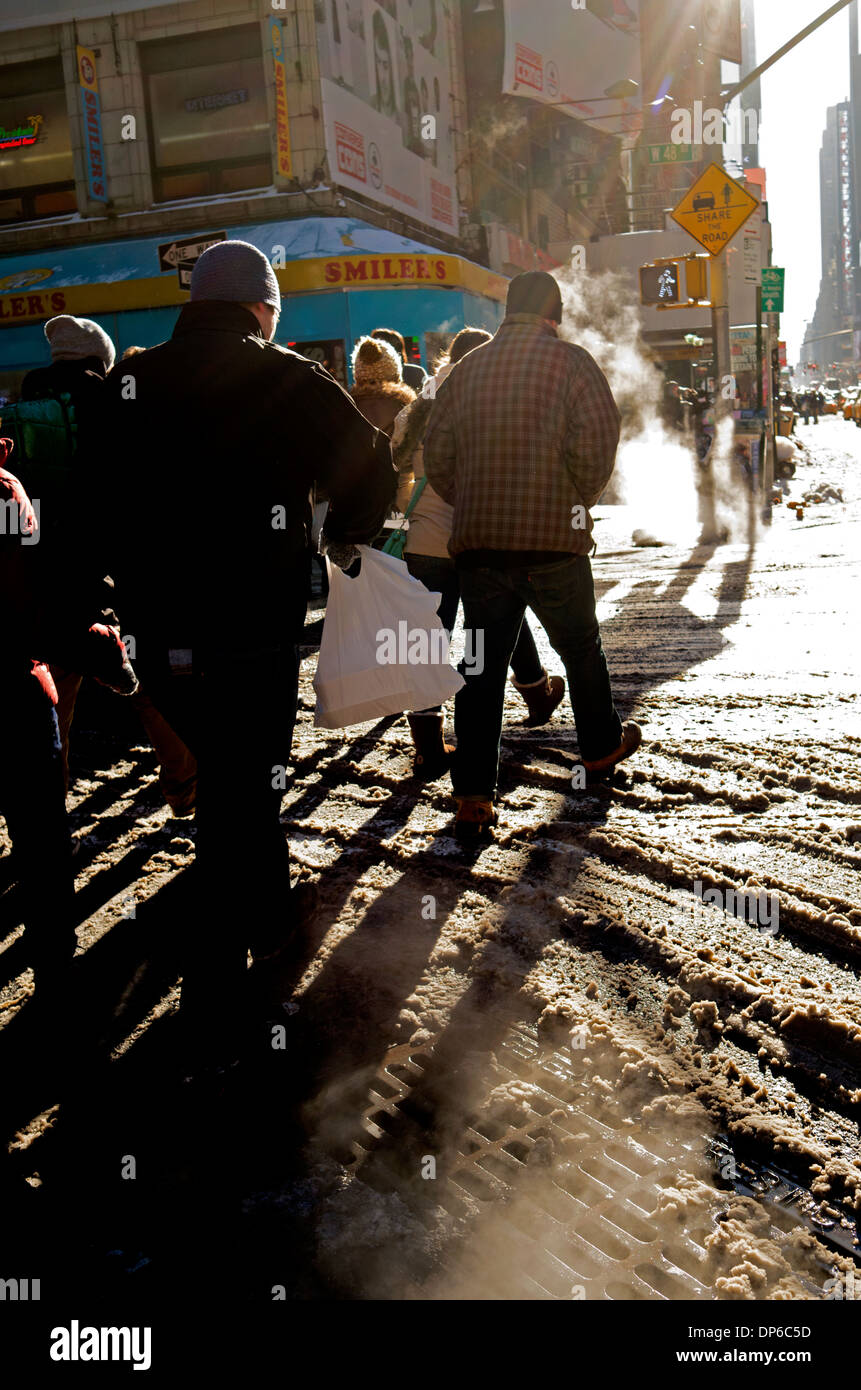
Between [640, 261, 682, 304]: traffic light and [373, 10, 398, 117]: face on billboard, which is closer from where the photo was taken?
[640, 261, 682, 304]: traffic light

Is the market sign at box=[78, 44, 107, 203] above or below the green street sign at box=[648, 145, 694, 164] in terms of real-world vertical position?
below

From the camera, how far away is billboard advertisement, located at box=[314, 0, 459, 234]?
17781 mm

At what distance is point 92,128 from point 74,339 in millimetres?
15109

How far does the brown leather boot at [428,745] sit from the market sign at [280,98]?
575 inches

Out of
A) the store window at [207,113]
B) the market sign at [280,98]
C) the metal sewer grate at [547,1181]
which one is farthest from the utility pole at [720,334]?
the metal sewer grate at [547,1181]

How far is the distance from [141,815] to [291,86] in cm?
1577

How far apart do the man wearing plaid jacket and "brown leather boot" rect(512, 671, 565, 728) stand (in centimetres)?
133

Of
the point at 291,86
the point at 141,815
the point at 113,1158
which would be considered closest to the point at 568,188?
the point at 291,86

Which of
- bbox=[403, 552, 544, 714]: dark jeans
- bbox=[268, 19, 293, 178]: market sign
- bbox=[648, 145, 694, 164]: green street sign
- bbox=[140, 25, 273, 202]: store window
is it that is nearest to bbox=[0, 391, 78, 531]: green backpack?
bbox=[403, 552, 544, 714]: dark jeans

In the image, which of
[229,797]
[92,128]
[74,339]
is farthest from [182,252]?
[229,797]

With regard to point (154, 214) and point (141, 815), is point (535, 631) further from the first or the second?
point (154, 214)

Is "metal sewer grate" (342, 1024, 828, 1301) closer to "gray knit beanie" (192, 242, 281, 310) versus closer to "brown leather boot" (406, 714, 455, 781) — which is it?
"gray knit beanie" (192, 242, 281, 310)

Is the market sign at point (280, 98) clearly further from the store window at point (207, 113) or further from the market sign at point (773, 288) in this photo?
the market sign at point (773, 288)

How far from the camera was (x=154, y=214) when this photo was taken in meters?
18.0
